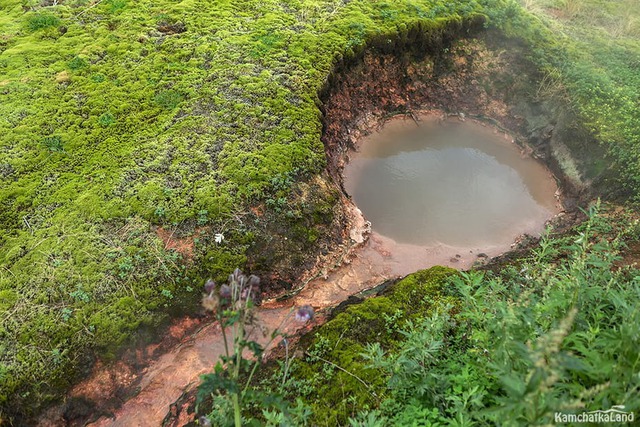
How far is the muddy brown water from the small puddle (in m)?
0.03

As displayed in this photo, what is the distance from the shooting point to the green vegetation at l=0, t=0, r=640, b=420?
6.59 metres

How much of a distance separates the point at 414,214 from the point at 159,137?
6034 millimetres

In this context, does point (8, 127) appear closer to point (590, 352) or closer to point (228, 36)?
point (228, 36)

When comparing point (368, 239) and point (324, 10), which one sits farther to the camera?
point (324, 10)

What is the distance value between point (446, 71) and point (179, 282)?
33.2 ft

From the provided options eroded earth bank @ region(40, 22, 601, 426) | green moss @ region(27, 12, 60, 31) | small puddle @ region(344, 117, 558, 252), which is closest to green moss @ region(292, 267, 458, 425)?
eroded earth bank @ region(40, 22, 601, 426)

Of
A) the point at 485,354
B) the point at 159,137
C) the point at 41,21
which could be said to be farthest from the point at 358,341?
the point at 41,21

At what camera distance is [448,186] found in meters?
10.7

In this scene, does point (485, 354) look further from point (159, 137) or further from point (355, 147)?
point (355, 147)

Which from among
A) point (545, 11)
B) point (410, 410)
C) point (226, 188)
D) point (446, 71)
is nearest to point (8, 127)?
point (226, 188)

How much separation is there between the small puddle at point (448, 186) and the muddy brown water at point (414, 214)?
25 mm

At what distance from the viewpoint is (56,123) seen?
8.94 metres

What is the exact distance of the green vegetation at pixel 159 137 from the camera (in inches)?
259

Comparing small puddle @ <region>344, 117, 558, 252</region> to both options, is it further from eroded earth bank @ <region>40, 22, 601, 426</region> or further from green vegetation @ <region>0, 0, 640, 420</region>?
green vegetation @ <region>0, 0, 640, 420</region>
